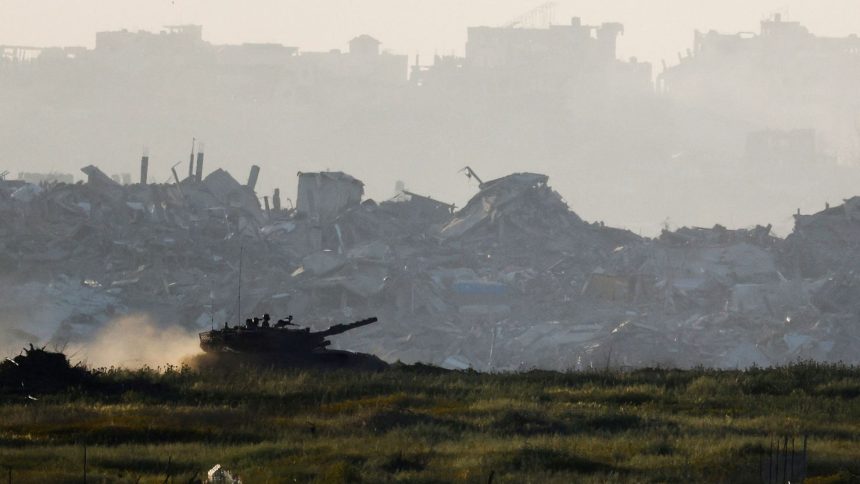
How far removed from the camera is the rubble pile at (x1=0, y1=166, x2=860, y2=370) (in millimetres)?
60594

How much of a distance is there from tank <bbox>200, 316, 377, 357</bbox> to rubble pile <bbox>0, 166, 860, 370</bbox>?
81.3 ft

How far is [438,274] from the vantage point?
7119cm

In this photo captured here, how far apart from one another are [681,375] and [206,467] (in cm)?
1267

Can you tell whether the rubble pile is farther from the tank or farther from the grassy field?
the grassy field

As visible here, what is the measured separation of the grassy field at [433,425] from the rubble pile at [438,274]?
28.4 m

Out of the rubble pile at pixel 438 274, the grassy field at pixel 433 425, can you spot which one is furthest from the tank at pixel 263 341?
the rubble pile at pixel 438 274

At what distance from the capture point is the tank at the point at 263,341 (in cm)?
3127

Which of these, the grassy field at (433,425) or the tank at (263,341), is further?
the tank at (263,341)

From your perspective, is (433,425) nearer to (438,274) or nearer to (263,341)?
(263,341)

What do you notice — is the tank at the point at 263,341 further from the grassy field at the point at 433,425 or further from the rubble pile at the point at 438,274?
the rubble pile at the point at 438,274

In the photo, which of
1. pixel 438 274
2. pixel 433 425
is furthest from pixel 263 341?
pixel 438 274

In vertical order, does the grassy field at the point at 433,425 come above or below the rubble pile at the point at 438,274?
below

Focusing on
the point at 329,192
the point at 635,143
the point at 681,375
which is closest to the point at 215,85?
the point at 635,143

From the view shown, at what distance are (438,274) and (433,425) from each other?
162 ft
